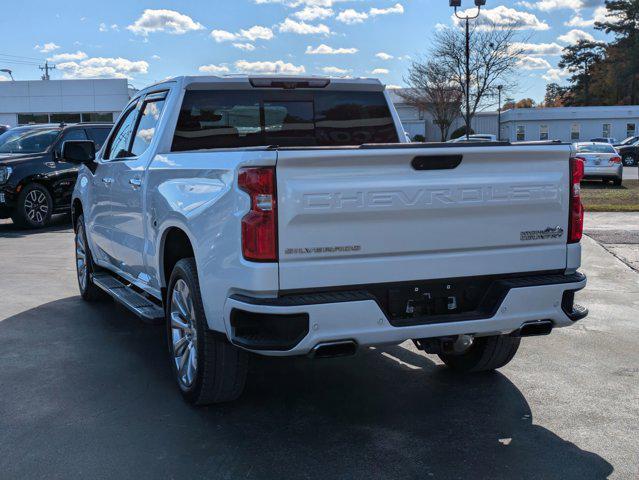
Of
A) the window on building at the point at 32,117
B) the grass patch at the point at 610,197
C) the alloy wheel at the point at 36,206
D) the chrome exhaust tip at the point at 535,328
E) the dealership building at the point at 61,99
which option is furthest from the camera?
the window on building at the point at 32,117

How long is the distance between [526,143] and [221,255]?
1.86 meters

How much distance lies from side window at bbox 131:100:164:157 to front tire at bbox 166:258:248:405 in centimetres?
149

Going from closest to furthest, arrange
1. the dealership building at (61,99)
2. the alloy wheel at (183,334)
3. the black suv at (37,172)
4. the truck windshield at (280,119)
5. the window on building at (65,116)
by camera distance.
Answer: the alloy wheel at (183,334)
the truck windshield at (280,119)
the black suv at (37,172)
the dealership building at (61,99)
the window on building at (65,116)

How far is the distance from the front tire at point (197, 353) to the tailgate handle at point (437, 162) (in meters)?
1.42

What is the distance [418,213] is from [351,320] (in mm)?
676

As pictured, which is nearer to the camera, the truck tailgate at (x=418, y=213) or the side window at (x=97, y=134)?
the truck tailgate at (x=418, y=213)

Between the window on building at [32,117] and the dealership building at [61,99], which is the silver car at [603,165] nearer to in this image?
the dealership building at [61,99]

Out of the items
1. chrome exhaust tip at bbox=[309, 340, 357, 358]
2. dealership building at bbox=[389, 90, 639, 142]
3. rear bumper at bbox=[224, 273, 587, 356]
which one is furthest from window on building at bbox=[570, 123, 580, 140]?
chrome exhaust tip at bbox=[309, 340, 357, 358]

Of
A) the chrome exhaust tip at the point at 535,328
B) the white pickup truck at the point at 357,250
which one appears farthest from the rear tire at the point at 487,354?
the chrome exhaust tip at the point at 535,328

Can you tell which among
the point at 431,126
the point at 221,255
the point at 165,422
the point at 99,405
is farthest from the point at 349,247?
the point at 431,126

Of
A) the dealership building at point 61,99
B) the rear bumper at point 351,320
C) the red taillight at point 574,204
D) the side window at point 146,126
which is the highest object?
the dealership building at point 61,99

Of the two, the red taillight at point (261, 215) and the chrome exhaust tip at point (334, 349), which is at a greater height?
the red taillight at point (261, 215)

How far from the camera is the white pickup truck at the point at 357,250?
12.2ft

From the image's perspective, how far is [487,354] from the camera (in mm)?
5066
